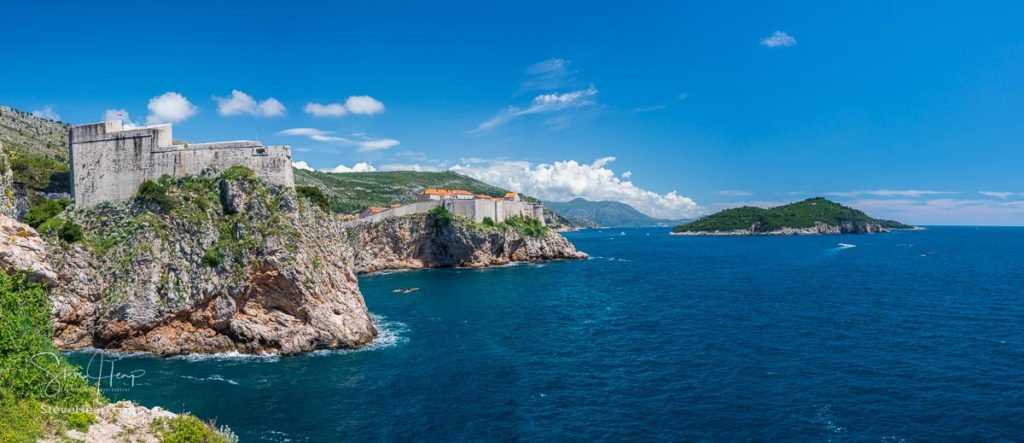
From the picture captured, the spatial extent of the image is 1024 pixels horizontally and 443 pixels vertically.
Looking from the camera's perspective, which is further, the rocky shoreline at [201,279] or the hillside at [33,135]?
the hillside at [33,135]

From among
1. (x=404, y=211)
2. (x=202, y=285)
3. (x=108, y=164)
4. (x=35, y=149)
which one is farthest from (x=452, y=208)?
(x=202, y=285)

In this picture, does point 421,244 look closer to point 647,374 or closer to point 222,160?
point 222,160

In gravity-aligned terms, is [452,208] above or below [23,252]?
above

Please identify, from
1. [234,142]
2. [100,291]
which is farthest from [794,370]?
[100,291]

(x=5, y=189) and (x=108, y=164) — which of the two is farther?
(x=108, y=164)

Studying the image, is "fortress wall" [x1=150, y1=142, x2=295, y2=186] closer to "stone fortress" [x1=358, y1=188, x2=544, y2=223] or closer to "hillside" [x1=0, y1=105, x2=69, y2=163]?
"hillside" [x1=0, y1=105, x2=69, y2=163]

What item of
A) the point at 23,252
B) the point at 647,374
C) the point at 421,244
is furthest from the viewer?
the point at 421,244

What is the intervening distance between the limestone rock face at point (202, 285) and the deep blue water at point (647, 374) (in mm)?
2408

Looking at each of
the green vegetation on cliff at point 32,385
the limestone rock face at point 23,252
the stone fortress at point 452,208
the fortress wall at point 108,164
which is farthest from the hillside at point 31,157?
the stone fortress at point 452,208

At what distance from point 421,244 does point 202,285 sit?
58.6 m

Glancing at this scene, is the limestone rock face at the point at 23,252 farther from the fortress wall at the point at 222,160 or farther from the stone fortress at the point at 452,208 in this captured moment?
the stone fortress at the point at 452,208

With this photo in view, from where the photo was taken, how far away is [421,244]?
317 ft

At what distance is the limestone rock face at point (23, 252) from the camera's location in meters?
31.6

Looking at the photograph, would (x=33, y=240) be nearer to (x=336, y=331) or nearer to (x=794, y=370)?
(x=336, y=331)
